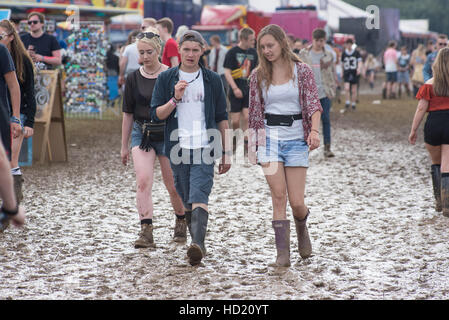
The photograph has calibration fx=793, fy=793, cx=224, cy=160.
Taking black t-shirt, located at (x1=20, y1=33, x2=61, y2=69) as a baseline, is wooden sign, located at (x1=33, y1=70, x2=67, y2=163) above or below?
below

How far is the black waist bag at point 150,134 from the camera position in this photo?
629cm

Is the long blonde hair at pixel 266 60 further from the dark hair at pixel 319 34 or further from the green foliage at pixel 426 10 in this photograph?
the green foliage at pixel 426 10

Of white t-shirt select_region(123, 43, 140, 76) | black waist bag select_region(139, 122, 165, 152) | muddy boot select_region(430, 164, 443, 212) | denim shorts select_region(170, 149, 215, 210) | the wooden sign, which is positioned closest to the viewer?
denim shorts select_region(170, 149, 215, 210)

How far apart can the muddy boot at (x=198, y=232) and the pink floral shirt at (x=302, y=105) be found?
0.62 meters

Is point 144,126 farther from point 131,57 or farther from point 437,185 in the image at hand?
point 131,57

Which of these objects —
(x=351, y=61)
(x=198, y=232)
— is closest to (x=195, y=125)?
(x=198, y=232)

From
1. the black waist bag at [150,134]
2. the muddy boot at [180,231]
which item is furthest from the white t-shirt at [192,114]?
the muddy boot at [180,231]

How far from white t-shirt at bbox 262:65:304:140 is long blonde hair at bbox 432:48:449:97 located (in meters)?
2.32

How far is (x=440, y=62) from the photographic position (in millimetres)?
7496

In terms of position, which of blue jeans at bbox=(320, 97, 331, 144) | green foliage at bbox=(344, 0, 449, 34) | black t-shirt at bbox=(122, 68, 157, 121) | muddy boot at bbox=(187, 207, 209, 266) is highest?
green foliage at bbox=(344, 0, 449, 34)

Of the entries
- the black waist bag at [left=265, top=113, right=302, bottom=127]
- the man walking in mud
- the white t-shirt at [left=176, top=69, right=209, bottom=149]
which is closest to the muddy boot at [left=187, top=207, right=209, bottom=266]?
the man walking in mud

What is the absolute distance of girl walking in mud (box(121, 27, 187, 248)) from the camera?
635 centimetres

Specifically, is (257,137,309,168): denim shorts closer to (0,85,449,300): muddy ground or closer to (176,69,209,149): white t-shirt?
(176,69,209,149): white t-shirt
